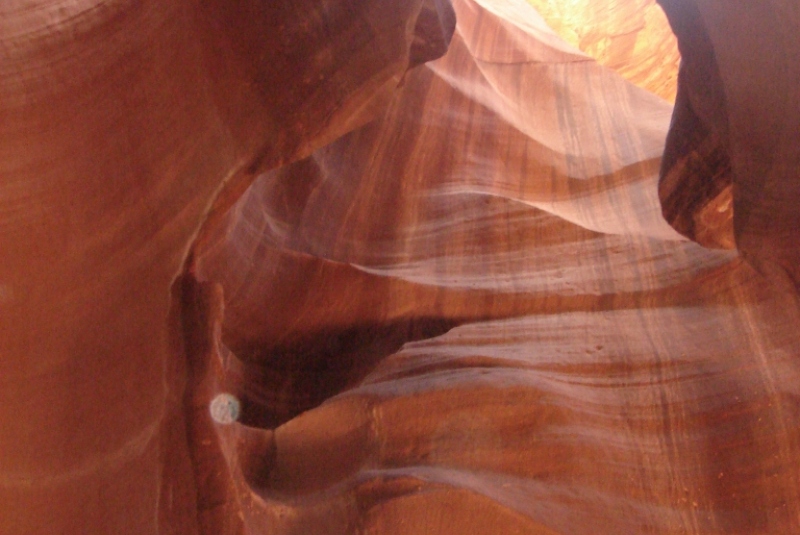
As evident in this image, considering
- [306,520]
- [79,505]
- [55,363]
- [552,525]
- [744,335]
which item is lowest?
[744,335]

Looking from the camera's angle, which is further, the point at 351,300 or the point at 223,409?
the point at 351,300

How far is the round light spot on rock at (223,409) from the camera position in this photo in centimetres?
239

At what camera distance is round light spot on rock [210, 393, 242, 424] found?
239 cm

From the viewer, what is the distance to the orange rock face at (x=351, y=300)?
6.98 feet

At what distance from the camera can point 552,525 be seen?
8.26ft

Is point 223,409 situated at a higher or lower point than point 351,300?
higher

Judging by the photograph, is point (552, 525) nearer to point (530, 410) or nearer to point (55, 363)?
point (530, 410)

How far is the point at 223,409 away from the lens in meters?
2.51

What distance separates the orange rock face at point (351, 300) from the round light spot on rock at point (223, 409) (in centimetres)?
2

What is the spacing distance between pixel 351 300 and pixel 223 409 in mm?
1558

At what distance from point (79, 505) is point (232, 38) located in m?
1.85

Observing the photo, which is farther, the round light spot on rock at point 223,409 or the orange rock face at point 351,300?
the round light spot on rock at point 223,409

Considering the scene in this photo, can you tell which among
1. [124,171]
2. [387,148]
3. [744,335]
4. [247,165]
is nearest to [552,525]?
[744,335]

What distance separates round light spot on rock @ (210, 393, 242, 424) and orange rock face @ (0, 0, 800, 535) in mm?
20
